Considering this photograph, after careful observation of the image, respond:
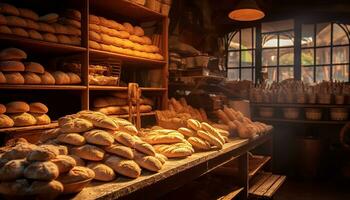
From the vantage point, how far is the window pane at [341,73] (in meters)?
5.90

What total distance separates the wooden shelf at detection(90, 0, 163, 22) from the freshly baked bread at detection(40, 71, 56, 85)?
0.88 metres

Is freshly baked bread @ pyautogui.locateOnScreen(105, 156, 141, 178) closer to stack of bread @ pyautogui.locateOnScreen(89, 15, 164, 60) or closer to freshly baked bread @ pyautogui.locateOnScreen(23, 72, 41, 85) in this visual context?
freshly baked bread @ pyautogui.locateOnScreen(23, 72, 41, 85)

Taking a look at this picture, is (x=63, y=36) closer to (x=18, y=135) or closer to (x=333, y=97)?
(x=18, y=135)

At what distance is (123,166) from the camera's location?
159cm

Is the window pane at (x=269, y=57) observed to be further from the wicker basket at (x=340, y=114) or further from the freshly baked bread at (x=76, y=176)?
the freshly baked bread at (x=76, y=176)

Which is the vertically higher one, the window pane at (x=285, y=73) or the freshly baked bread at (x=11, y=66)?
the window pane at (x=285, y=73)

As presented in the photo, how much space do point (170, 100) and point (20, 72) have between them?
1840mm

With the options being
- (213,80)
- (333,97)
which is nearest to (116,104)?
(213,80)

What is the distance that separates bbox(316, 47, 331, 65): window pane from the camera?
6.02 m

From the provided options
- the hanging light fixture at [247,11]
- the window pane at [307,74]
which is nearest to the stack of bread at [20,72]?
the hanging light fixture at [247,11]

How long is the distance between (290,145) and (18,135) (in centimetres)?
503

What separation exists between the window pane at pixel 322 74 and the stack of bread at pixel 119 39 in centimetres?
375

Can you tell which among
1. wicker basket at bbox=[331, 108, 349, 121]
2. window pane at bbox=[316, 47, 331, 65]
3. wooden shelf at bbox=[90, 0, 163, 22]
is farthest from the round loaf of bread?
window pane at bbox=[316, 47, 331, 65]

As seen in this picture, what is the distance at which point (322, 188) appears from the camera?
4.89m
